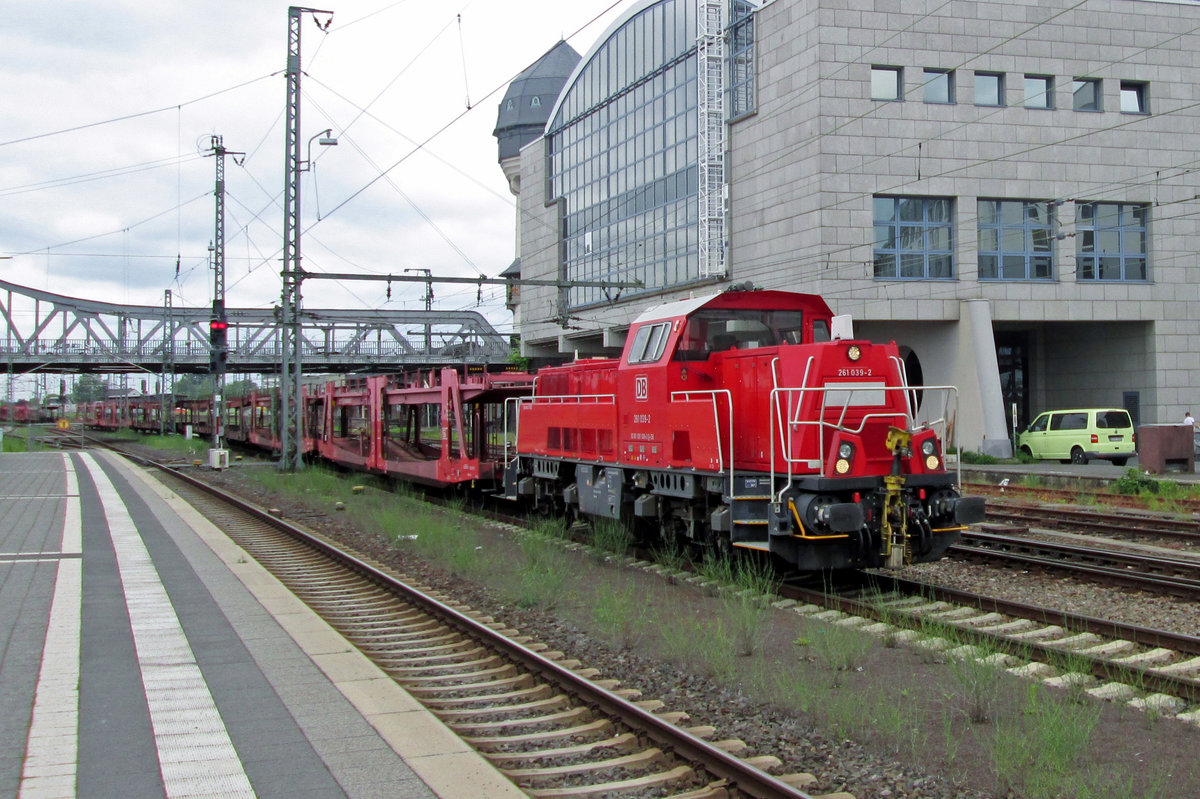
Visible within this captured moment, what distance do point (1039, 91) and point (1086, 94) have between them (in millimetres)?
1783

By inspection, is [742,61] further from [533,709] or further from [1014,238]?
[533,709]

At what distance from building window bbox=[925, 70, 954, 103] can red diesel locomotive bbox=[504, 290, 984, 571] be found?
81.9 ft

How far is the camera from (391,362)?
7688 cm

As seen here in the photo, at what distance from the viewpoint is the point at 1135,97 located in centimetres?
3438

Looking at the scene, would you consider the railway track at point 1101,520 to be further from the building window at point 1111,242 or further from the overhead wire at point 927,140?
the building window at point 1111,242

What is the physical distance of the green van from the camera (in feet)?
92.9

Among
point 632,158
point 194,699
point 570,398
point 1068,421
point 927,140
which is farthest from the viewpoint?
point 632,158

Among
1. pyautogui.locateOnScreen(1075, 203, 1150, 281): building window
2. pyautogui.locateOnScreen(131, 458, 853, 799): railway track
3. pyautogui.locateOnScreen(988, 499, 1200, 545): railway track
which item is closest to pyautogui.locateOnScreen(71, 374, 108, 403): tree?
pyautogui.locateOnScreen(1075, 203, 1150, 281): building window

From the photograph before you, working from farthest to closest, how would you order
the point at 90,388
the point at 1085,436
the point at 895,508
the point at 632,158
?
the point at 90,388 → the point at 632,158 → the point at 1085,436 → the point at 895,508

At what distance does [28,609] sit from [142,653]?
240 cm

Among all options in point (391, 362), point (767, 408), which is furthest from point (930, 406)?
point (391, 362)

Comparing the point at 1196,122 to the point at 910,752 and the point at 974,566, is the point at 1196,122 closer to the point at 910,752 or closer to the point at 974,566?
the point at 974,566

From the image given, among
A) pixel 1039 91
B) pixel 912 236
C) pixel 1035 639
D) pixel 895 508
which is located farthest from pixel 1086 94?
pixel 1035 639

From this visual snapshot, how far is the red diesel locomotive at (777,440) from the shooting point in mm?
9484
